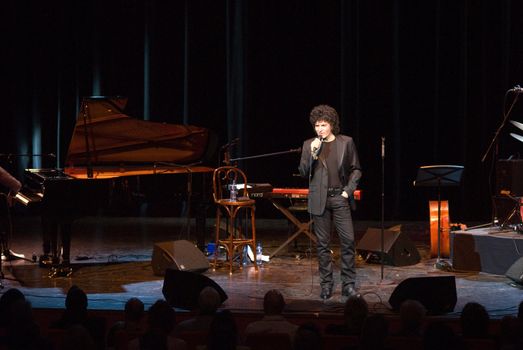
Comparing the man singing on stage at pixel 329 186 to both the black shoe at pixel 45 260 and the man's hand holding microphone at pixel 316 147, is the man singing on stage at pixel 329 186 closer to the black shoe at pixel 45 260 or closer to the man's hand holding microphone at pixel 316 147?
the man's hand holding microphone at pixel 316 147

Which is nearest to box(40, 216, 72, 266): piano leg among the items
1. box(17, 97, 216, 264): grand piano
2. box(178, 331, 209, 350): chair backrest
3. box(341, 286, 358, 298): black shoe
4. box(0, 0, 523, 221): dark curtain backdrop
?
box(17, 97, 216, 264): grand piano

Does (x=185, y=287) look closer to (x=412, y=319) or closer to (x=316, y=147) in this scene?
(x=316, y=147)

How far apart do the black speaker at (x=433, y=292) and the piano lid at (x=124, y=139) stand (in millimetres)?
3669

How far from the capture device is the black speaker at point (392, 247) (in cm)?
846

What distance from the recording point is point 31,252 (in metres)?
9.34

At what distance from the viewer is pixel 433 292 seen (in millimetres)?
5926

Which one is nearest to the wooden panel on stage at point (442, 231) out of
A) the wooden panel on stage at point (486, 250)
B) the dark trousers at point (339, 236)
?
the wooden panel on stage at point (486, 250)

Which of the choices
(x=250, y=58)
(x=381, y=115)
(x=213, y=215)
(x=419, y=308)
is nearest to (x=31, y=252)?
(x=213, y=215)

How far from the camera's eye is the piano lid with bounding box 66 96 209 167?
8.30 meters

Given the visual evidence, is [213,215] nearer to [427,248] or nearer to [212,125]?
[212,125]

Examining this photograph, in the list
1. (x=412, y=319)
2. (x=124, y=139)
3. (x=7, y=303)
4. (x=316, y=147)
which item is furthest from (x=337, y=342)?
(x=124, y=139)

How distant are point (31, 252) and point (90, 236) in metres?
1.46

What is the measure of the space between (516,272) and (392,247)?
1429 millimetres

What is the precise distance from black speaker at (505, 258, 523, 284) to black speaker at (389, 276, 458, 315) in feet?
5.52
